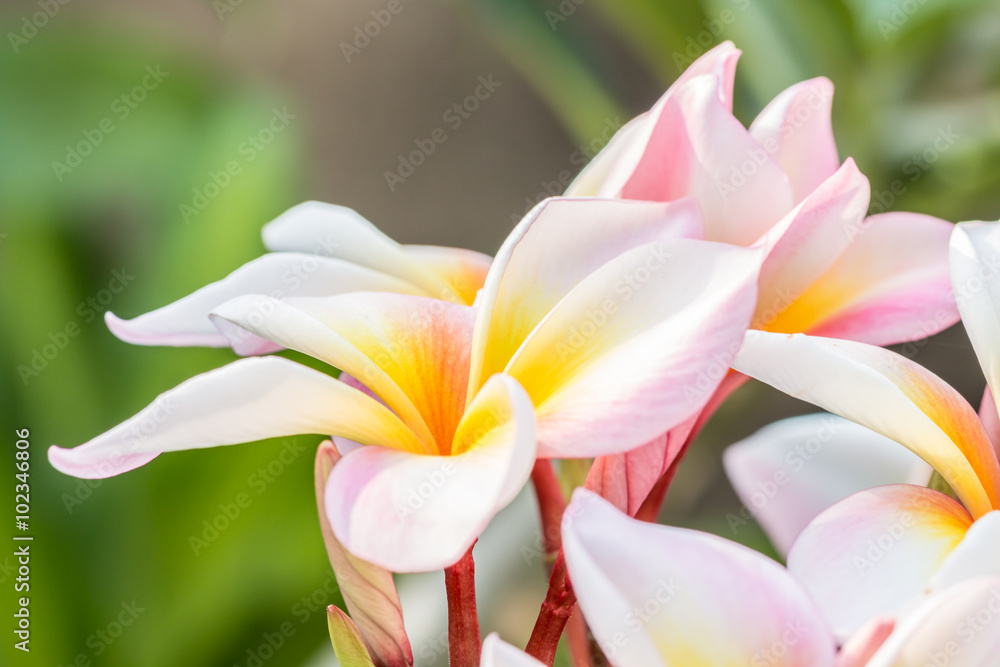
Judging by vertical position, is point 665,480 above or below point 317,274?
below

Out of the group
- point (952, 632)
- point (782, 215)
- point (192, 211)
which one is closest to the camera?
point (952, 632)

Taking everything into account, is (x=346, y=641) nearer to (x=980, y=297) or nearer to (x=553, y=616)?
(x=553, y=616)

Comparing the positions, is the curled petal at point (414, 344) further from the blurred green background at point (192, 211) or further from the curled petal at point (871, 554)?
the blurred green background at point (192, 211)

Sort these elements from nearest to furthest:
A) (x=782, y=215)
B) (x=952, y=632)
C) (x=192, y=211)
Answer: (x=952, y=632) → (x=782, y=215) → (x=192, y=211)

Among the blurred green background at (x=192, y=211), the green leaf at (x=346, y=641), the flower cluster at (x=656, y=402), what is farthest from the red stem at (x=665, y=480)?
the blurred green background at (x=192, y=211)

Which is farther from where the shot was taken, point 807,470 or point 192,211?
point 192,211

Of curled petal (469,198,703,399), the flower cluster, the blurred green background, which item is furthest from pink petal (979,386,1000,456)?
the blurred green background

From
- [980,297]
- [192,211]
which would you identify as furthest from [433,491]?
[192,211]
